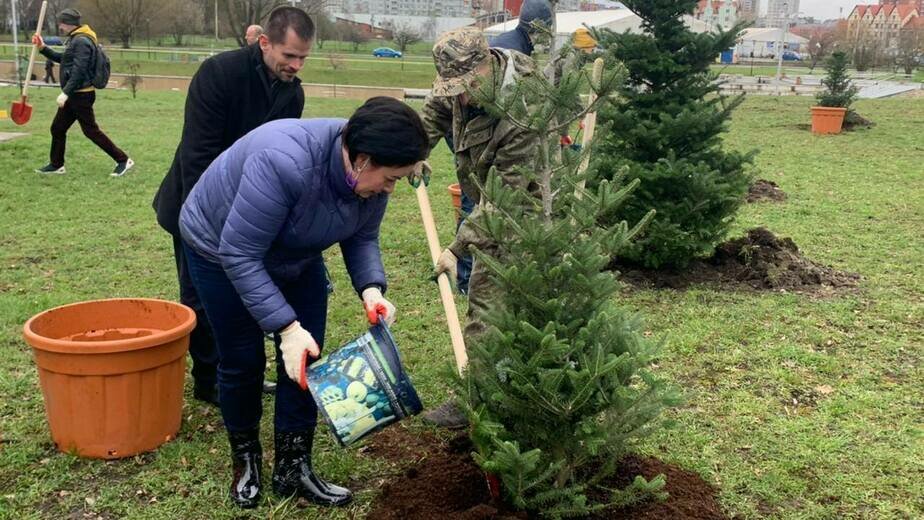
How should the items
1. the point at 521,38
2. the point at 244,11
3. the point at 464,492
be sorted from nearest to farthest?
the point at 464,492 < the point at 521,38 < the point at 244,11

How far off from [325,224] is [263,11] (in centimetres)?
Answer: 3969

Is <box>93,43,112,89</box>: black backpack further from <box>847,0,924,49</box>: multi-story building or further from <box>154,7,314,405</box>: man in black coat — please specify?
A: <box>847,0,924,49</box>: multi-story building

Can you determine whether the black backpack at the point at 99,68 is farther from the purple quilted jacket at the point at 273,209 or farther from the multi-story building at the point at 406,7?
the multi-story building at the point at 406,7

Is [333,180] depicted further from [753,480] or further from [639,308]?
[639,308]

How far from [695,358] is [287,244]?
270 cm

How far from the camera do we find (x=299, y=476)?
3.16 metres

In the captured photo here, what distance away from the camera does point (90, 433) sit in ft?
11.0

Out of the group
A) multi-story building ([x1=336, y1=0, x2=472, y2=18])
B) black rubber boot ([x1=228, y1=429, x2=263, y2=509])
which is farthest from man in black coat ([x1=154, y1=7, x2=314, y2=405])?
multi-story building ([x1=336, y1=0, x2=472, y2=18])

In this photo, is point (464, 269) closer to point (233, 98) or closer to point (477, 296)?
point (477, 296)

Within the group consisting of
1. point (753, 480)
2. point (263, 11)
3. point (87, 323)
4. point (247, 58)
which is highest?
point (263, 11)

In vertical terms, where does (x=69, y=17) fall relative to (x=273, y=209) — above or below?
above

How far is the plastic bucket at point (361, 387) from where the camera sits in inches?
107

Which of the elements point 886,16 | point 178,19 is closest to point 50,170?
point 178,19

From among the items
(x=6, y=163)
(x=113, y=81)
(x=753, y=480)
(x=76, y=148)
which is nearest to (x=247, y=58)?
Answer: (x=753, y=480)
